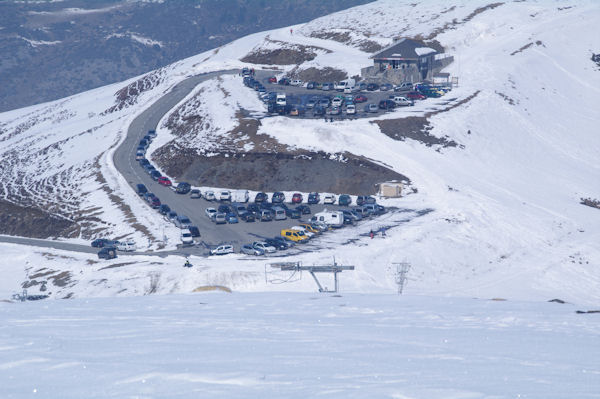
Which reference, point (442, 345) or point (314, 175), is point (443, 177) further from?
point (442, 345)

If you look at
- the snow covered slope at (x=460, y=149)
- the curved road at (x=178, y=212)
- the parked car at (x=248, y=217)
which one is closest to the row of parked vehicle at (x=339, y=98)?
the snow covered slope at (x=460, y=149)

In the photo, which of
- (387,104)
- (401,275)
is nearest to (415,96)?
(387,104)

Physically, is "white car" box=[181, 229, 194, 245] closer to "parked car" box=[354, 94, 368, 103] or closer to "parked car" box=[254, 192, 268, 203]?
"parked car" box=[254, 192, 268, 203]

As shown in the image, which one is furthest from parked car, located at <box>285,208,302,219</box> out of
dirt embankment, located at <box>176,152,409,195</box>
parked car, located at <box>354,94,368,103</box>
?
parked car, located at <box>354,94,368,103</box>

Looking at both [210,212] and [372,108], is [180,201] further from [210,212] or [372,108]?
[372,108]

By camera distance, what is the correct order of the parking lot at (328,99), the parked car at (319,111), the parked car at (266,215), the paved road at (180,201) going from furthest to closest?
the parking lot at (328,99)
the parked car at (319,111)
the parked car at (266,215)
the paved road at (180,201)

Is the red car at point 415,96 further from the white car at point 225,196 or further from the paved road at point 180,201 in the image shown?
the white car at point 225,196
